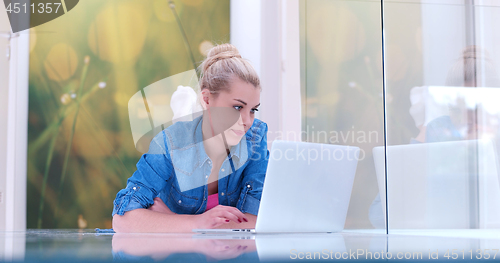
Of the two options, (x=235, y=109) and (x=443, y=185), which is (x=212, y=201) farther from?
(x=443, y=185)

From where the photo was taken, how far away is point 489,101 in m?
0.60

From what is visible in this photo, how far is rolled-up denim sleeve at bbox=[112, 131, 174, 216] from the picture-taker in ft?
4.03

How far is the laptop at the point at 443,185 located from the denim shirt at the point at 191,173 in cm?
55

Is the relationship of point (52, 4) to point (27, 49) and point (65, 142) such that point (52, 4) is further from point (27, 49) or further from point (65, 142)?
point (65, 142)

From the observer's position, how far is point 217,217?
3.58 ft

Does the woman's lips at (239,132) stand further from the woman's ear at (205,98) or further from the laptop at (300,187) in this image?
the laptop at (300,187)

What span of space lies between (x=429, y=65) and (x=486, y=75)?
0.43 ft

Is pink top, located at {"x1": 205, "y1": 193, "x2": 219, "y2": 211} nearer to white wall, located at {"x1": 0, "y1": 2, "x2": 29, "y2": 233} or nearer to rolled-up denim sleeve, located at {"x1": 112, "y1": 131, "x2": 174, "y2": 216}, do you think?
rolled-up denim sleeve, located at {"x1": 112, "y1": 131, "x2": 174, "y2": 216}

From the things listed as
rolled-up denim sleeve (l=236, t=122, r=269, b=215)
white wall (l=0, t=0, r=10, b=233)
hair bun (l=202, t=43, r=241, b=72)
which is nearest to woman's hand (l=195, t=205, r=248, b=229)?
rolled-up denim sleeve (l=236, t=122, r=269, b=215)

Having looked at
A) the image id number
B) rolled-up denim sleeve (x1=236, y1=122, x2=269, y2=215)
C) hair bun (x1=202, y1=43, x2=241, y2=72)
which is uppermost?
the image id number

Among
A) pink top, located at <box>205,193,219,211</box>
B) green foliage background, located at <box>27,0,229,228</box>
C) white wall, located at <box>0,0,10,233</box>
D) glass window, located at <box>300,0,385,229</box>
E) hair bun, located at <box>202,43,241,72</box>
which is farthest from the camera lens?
green foliage background, located at <box>27,0,229,228</box>

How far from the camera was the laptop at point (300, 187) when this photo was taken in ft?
2.73

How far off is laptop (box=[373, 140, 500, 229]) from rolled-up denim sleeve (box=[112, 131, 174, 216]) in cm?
70

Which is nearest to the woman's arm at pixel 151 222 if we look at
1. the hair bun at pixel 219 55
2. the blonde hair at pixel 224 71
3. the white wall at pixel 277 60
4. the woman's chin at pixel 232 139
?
the woman's chin at pixel 232 139
